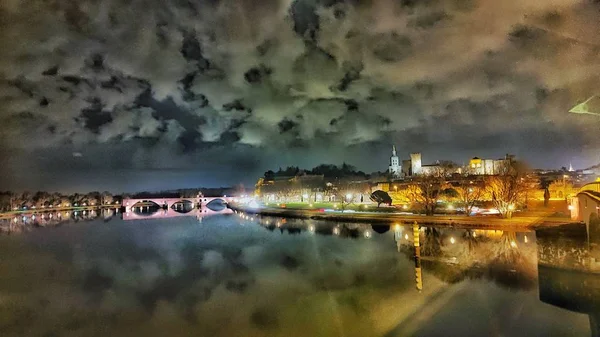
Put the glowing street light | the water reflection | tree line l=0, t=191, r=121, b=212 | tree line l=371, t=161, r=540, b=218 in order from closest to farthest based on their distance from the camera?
the water reflection
the glowing street light
tree line l=371, t=161, r=540, b=218
tree line l=0, t=191, r=121, b=212

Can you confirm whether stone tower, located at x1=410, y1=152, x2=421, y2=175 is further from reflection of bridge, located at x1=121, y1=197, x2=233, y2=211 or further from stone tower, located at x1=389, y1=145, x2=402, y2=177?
reflection of bridge, located at x1=121, y1=197, x2=233, y2=211

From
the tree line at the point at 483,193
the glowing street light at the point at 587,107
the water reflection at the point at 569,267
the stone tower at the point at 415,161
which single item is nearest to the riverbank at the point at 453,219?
the tree line at the point at 483,193

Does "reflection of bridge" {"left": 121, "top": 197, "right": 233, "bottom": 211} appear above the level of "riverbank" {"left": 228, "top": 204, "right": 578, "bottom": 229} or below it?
above

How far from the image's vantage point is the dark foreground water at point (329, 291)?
10719mm

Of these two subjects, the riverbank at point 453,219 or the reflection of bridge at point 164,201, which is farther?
the reflection of bridge at point 164,201

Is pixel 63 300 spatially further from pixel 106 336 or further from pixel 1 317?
pixel 106 336

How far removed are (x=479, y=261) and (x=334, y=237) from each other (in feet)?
44.9

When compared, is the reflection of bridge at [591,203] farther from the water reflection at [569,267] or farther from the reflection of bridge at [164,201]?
the reflection of bridge at [164,201]

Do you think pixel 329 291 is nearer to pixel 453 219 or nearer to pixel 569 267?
pixel 569 267

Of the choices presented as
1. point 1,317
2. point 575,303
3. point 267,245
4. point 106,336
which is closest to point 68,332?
point 106,336

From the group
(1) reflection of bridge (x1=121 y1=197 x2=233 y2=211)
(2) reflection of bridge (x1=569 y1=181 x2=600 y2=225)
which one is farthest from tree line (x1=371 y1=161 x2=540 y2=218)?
(1) reflection of bridge (x1=121 y1=197 x2=233 y2=211)

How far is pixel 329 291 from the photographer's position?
47.3 ft

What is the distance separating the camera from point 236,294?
15.0 metres

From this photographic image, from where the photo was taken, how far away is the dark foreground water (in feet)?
35.2
